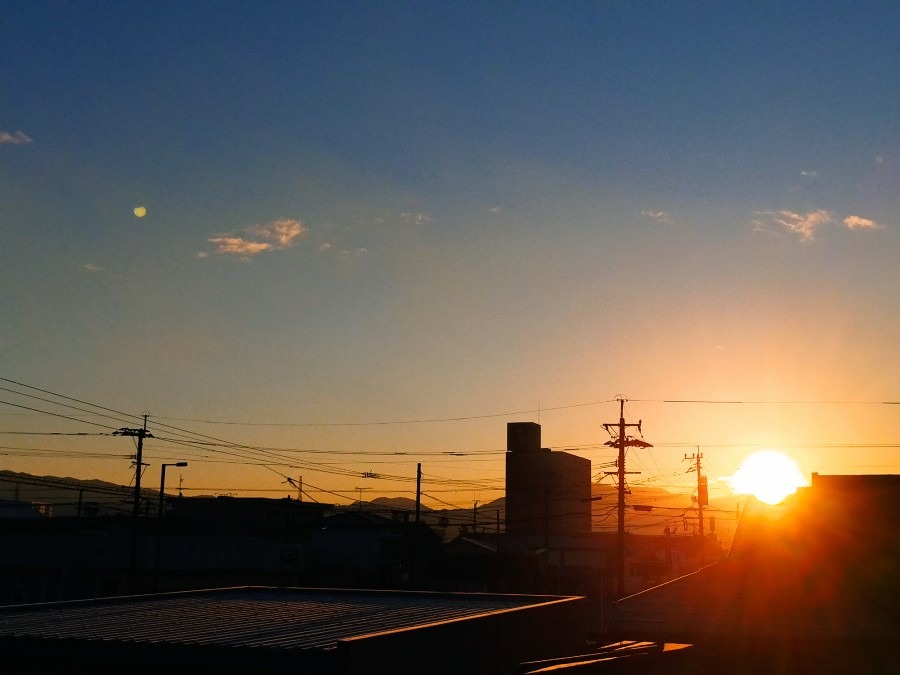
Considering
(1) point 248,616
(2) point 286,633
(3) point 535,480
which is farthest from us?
(3) point 535,480

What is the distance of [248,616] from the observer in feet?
88.3

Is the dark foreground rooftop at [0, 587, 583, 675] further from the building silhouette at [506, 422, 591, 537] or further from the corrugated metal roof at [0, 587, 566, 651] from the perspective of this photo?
the building silhouette at [506, 422, 591, 537]

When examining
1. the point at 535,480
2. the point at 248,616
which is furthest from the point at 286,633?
the point at 535,480

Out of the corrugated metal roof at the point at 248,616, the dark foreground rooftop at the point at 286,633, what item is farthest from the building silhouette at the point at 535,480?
the dark foreground rooftop at the point at 286,633

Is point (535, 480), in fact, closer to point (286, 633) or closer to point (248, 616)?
point (248, 616)

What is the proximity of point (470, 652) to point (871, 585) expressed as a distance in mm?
12809

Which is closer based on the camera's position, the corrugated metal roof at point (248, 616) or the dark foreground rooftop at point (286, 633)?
the dark foreground rooftop at point (286, 633)

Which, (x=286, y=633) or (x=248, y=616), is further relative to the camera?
(x=248, y=616)

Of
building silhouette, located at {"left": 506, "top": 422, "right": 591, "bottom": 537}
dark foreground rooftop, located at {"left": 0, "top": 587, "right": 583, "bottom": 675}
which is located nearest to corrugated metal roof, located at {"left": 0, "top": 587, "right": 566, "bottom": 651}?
dark foreground rooftop, located at {"left": 0, "top": 587, "right": 583, "bottom": 675}

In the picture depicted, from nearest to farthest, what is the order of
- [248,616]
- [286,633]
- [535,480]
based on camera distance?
[286,633]
[248,616]
[535,480]

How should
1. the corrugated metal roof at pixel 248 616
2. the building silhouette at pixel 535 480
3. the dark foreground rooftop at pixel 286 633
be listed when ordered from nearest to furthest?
the dark foreground rooftop at pixel 286 633 < the corrugated metal roof at pixel 248 616 < the building silhouette at pixel 535 480

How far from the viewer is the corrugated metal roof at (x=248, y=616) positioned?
21609mm

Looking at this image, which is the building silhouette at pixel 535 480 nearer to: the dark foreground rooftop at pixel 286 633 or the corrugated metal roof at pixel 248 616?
the corrugated metal roof at pixel 248 616

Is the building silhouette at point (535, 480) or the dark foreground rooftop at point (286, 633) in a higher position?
the building silhouette at point (535, 480)
